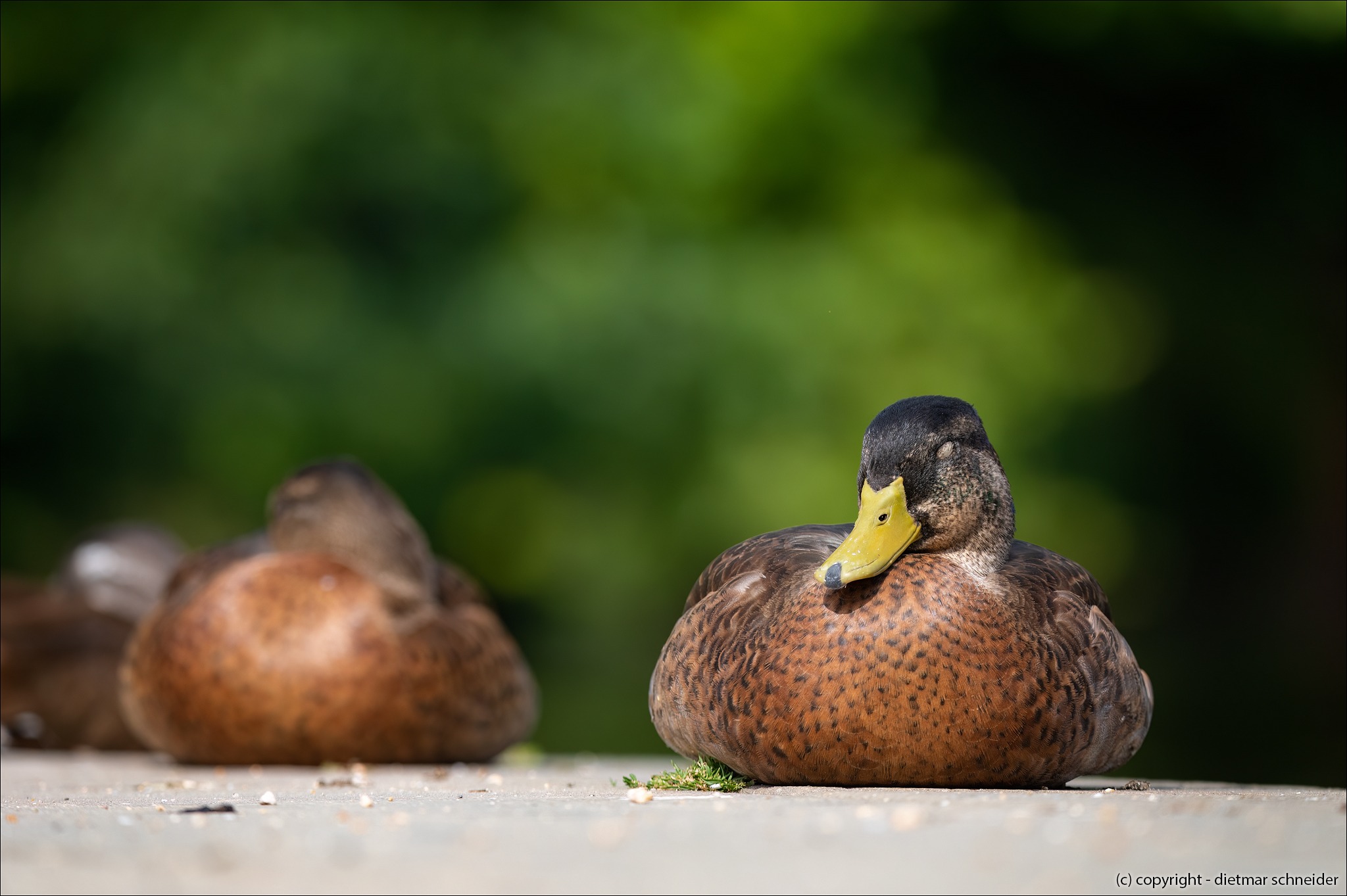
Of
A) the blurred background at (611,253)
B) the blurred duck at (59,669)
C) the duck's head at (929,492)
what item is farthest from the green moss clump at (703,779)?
the blurred background at (611,253)

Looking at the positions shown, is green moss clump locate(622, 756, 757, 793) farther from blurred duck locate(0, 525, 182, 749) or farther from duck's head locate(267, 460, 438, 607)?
blurred duck locate(0, 525, 182, 749)

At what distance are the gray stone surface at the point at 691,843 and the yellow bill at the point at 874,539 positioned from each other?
0.48 meters

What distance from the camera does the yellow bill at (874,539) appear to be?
12.6 feet

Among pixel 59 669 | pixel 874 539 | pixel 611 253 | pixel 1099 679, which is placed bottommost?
pixel 59 669

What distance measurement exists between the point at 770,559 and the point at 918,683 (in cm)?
71

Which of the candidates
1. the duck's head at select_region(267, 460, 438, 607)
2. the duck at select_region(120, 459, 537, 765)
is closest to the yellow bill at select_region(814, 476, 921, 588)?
the duck at select_region(120, 459, 537, 765)

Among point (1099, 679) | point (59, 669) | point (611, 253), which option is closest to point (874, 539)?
point (1099, 679)

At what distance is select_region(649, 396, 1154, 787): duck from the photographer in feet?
12.5

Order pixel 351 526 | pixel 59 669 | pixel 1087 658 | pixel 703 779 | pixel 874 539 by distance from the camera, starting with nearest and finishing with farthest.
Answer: pixel 874 539
pixel 1087 658
pixel 703 779
pixel 351 526
pixel 59 669

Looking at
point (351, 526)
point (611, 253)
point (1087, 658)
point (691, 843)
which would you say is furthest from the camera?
point (611, 253)

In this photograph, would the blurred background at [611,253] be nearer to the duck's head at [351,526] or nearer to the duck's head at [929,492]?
the duck's head at [351,526]

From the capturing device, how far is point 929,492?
400 centimetres

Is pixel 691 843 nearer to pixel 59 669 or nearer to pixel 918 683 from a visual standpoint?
pixel 918 683

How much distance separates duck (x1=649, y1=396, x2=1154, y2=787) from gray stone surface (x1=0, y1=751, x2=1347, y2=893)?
11cm
